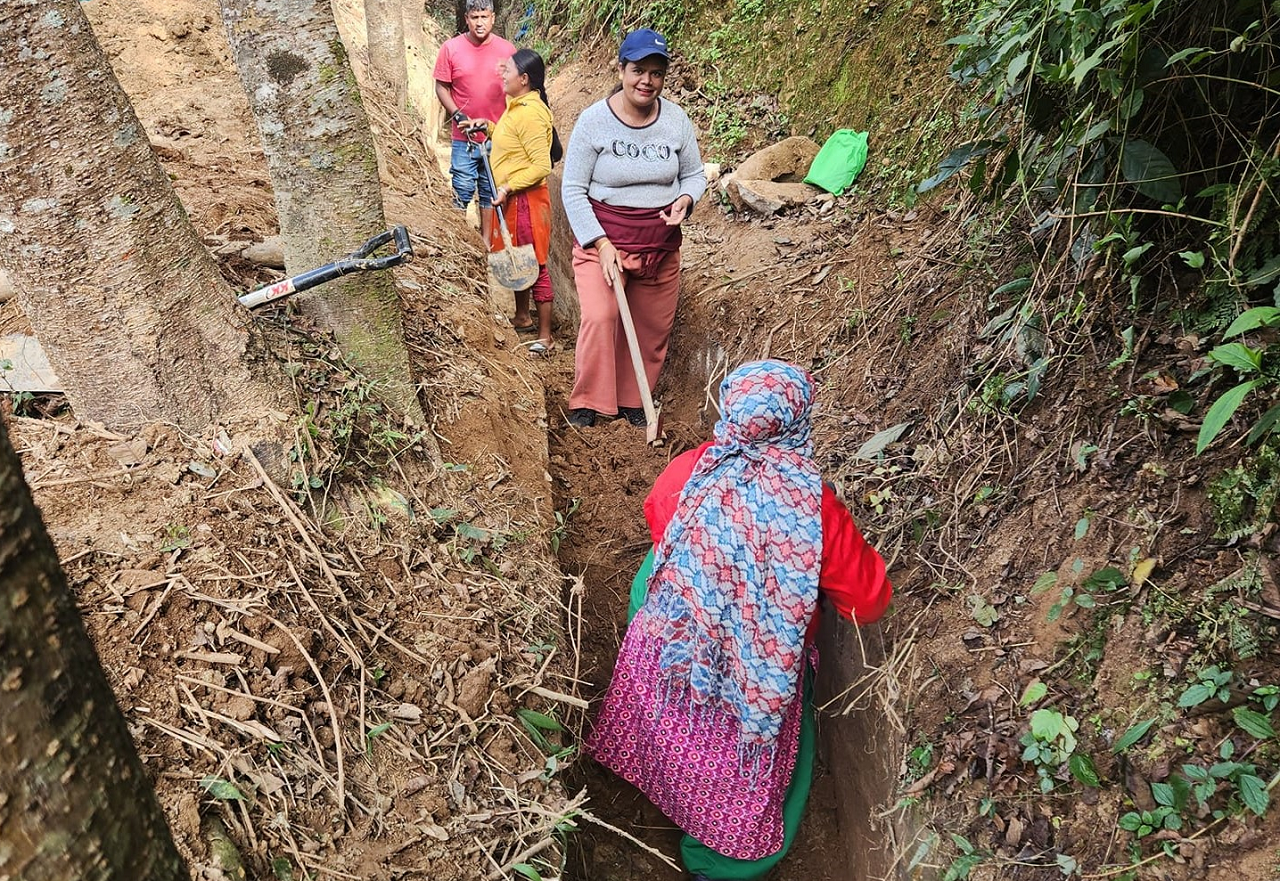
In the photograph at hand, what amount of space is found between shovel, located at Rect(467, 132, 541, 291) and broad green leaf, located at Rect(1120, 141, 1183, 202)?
3.67m

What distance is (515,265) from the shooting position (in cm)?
532

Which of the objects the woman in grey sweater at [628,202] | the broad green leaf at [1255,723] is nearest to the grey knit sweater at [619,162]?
the woman in grey sweater at [628,202]

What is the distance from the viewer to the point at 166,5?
19.4 feet

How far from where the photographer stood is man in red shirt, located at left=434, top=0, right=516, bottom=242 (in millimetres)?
5871

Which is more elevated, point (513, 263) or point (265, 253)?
point (265, 253)

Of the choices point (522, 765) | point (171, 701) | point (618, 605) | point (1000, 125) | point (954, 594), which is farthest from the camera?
point (618, 605)

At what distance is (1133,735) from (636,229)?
318cm

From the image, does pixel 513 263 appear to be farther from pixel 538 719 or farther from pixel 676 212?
pixel 538 719

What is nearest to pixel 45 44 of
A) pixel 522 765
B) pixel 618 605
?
pixel 522 765

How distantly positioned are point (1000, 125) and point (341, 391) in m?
2.78

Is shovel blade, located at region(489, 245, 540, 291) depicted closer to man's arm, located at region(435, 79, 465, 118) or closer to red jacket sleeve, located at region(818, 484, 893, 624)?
man's arm, located at region(435, 79, 465, 118)

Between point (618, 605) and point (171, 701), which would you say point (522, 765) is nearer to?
point (171, 701)

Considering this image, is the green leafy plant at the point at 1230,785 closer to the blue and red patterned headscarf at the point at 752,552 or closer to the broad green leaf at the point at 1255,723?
the broad green leaf at the point at 1255,723


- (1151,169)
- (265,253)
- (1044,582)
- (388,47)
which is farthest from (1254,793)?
(388,47)
